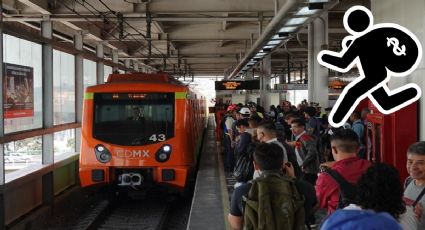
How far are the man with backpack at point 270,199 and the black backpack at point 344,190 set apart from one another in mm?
271

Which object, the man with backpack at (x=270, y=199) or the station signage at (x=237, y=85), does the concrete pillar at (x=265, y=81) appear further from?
the man with backpack at (x=270, y=199)

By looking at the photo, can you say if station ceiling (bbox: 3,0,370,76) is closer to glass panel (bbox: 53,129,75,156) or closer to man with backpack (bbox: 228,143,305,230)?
glass panel (bbox: 53,129,75,156)

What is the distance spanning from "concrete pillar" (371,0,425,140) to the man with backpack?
3.50 m

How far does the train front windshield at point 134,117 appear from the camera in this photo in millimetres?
9258

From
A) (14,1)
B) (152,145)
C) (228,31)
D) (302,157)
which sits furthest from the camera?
(228,31)

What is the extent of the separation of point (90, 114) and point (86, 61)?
5901 mm

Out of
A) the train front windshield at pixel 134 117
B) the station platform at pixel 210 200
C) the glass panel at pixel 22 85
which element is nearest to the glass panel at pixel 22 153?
the glass panel at pixel 22 85

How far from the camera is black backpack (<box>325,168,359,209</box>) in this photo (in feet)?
10.7

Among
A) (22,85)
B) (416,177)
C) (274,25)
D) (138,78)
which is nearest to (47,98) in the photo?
(22,85)

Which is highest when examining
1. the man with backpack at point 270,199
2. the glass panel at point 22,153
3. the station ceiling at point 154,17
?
the station ceiling at point 154,17

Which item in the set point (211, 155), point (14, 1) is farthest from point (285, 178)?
point (211, 155)

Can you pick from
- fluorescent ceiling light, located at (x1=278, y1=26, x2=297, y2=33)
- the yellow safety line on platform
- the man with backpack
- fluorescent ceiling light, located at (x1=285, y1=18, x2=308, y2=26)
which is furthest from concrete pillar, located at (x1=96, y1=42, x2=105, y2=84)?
the man with backpack

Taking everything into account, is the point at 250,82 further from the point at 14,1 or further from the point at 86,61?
the point at 14,1

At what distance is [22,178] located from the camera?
28.0 feet
